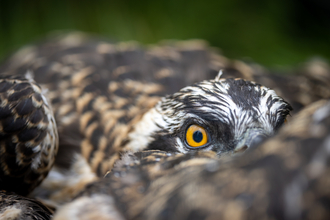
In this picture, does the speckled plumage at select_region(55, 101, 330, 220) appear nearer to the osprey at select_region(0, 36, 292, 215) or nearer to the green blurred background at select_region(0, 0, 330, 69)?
the osprey at select_region(0, 36, 292, 215)

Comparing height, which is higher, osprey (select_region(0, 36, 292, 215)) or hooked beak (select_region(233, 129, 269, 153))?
osprey (select_region(0, 36, 292, 215))

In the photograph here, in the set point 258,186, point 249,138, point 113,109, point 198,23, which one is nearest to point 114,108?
point 113,109

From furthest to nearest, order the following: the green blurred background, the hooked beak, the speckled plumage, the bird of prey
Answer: the green blurred background < the bird of prey < the hooked beak < the speckled plumage

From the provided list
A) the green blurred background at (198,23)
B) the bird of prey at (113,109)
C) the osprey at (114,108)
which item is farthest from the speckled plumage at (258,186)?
the green blurred background at (198,23)

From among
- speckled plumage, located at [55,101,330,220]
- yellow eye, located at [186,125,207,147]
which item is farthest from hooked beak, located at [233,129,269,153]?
speckled plumage, located at [55,101,330,220]

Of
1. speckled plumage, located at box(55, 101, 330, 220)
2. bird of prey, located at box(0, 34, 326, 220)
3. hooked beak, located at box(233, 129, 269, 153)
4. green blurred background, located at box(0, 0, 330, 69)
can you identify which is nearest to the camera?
speckled plumage, located at box(55, 101, 330, 220)

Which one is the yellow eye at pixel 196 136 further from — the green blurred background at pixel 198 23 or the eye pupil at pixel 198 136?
the green blurred background at pixel 198 23

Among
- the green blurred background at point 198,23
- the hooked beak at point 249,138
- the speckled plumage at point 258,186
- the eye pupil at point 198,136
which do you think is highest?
the green blurred background at point 198,23

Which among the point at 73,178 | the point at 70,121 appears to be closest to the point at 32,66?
the point at 70,121
